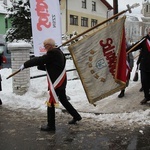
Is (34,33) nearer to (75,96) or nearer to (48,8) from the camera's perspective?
(48,8)

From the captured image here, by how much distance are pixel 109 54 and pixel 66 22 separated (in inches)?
1467

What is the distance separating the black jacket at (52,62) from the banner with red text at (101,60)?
0.28 meters

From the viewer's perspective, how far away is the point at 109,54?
19.4ft

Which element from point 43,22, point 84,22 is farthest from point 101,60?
point 84,22

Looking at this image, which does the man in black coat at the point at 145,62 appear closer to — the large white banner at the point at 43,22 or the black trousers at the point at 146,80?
the black trousers at the point at 146,80

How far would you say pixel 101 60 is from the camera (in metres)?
5.92

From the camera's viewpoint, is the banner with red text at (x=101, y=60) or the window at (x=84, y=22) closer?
the banner with red text at (x=101, y=60)

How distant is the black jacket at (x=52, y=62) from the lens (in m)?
5.56

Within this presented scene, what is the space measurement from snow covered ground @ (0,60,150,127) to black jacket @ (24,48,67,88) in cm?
142

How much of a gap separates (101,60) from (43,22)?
3.37m

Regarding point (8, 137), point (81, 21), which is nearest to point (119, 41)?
point (8, 137)

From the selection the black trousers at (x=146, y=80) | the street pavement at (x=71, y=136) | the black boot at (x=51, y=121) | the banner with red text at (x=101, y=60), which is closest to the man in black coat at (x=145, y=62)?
the black trousers at (x=146, y=80)

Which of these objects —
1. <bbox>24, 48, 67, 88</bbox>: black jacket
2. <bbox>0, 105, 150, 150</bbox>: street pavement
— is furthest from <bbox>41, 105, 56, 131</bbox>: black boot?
<bbox>24, 48, 67, 88</bbox>: black jacket

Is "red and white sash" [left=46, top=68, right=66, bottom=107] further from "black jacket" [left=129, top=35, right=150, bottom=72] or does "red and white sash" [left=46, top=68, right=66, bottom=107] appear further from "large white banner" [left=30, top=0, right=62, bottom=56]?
"large white banner" [left=30, top=0, right=62, bottom=56]
